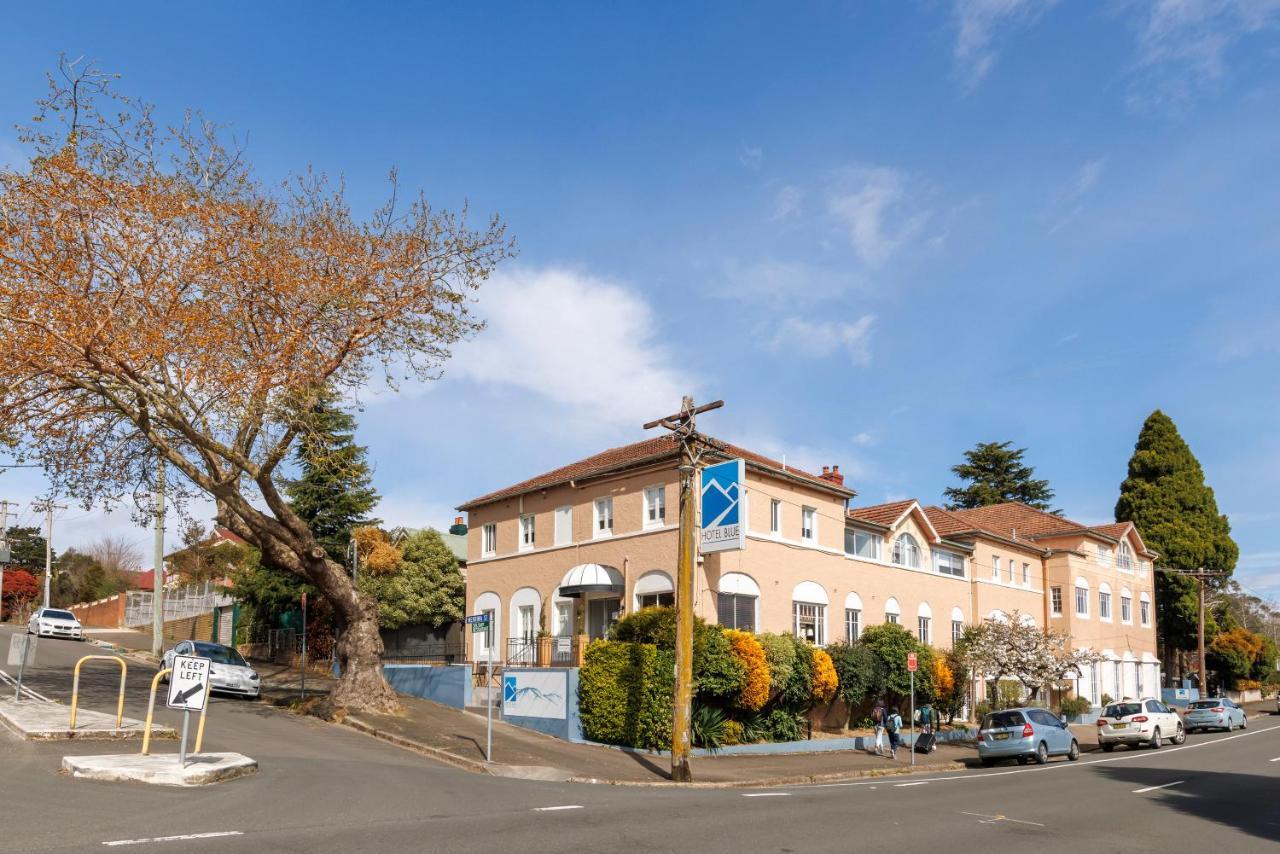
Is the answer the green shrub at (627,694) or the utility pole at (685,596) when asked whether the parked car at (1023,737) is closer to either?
the green shrub at (627,694)

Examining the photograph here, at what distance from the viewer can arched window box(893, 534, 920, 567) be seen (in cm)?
3653

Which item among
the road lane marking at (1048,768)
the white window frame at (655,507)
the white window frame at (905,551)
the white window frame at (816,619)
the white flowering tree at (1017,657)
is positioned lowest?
the road lane marking at (1048,768)

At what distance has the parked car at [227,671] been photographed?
25938mm

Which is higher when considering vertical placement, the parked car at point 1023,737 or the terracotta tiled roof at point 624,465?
the terracotta tiled roof at point 624,465

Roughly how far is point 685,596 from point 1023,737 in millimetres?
12075

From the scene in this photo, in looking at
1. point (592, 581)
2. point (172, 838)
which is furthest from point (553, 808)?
point (592, 581)

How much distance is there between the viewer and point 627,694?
2383 cm

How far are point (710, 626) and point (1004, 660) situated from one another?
1493cm

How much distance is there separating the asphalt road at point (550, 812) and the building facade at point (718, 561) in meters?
8.77

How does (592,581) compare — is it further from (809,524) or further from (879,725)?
(879,725)

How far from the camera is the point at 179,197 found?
1994 cm

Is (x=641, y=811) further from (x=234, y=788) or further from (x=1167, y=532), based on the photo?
(x=1167, y=532)

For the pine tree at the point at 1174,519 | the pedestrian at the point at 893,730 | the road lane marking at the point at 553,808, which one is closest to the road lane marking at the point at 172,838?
the road lane marking at the point at 553,808

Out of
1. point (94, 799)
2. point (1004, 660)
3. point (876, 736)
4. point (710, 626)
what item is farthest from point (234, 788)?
point (1004, 660)
